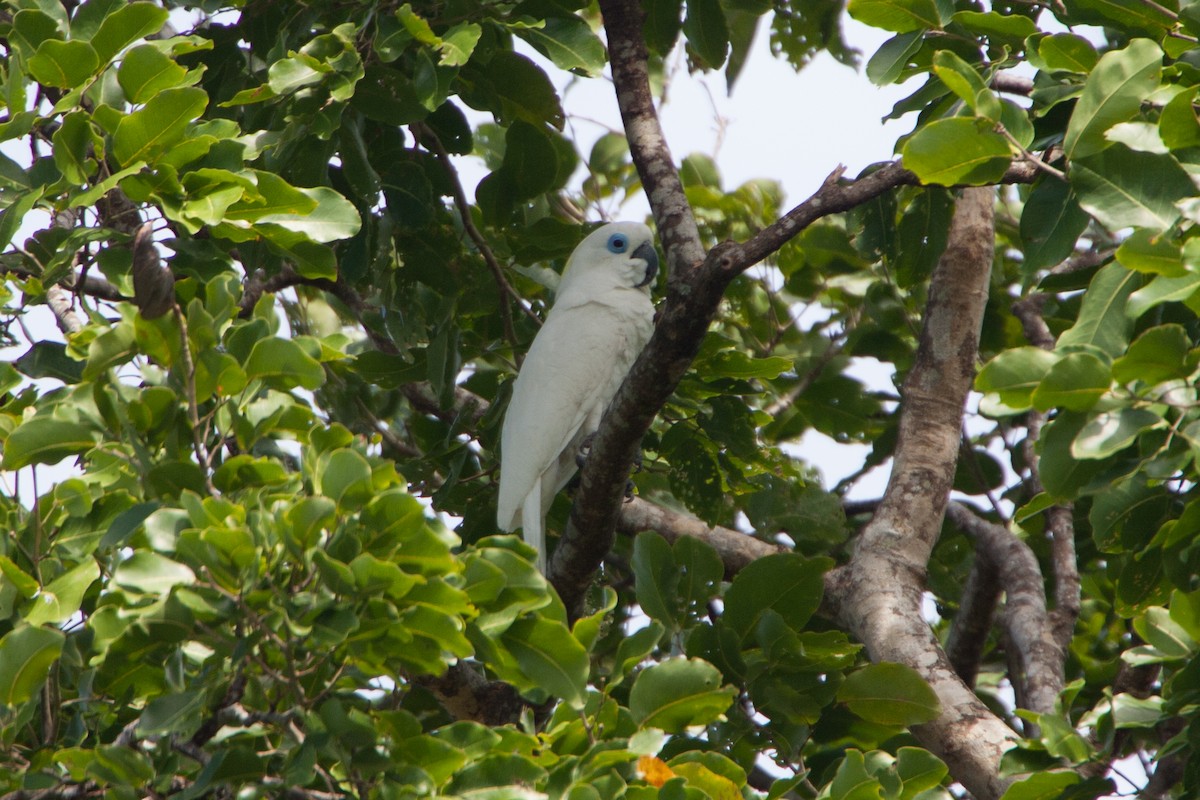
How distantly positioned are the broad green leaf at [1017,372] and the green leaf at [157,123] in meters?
1.35

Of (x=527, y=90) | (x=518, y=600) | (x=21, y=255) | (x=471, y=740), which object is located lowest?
(x=471, y=740)

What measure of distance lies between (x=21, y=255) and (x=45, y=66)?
18.2 inches

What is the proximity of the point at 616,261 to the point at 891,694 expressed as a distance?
2.29 meters

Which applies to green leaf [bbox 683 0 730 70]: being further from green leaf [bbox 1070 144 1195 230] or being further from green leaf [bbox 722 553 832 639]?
green leaf [bbox 1070 144 1195 230]

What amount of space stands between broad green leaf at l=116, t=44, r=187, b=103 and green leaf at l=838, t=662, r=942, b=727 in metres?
1.76

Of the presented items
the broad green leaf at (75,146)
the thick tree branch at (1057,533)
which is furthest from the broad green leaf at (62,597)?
the thick tree branch at (1057,533)

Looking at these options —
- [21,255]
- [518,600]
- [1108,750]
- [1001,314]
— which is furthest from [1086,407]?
[1001,314]

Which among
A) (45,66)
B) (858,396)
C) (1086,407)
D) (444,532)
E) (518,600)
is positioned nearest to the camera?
(1086,407)

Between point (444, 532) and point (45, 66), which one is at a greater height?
point (45, 66)

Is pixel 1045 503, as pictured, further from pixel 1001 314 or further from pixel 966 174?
pixel 1001 314

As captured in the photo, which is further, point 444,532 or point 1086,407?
point 444,532

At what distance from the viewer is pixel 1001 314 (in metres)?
4.35

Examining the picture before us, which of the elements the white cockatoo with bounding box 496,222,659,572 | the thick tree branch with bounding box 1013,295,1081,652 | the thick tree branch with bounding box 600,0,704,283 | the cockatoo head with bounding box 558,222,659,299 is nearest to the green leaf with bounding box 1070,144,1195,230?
the thick tree branch with bounding box 600,0,704,283

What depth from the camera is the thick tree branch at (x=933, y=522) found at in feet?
8.54
